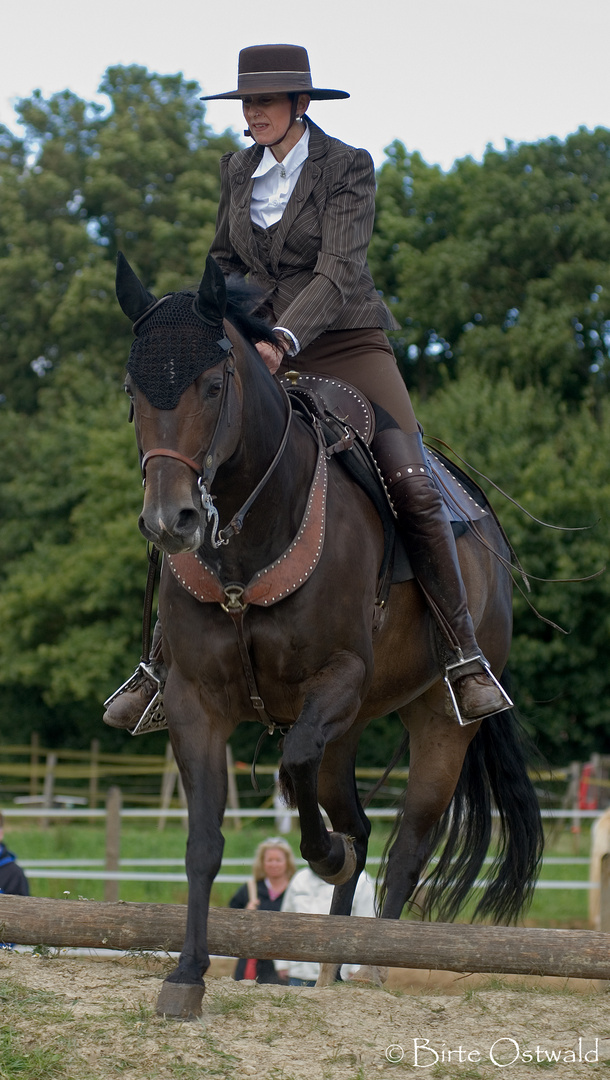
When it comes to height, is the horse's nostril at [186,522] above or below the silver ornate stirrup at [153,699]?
above

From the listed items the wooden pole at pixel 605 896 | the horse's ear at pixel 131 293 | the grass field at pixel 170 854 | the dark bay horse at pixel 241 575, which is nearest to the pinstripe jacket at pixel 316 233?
the dark bay horse at pixel 241 575

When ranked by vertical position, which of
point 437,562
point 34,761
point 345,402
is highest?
point 345,402

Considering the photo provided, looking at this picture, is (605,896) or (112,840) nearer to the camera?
(605,896)

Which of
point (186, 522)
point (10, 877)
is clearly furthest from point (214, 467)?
point (10, 877)

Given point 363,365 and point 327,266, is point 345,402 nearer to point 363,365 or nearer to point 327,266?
point 363,365

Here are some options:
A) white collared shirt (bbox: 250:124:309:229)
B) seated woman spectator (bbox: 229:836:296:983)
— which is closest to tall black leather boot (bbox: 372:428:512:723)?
white collared shirt (bbox: 250:124:309:229)

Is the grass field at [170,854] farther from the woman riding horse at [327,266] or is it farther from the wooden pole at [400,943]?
the wooden pole at [400,943]

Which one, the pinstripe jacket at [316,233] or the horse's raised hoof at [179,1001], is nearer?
the horse's raised hoof at [179,1001]

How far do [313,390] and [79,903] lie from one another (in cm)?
245

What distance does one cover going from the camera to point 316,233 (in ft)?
18.0

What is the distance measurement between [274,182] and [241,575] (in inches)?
77.2

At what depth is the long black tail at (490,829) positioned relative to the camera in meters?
6.83

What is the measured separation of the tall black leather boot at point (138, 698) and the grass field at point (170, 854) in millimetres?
6629

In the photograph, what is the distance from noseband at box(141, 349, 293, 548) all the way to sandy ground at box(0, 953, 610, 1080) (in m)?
1.73
